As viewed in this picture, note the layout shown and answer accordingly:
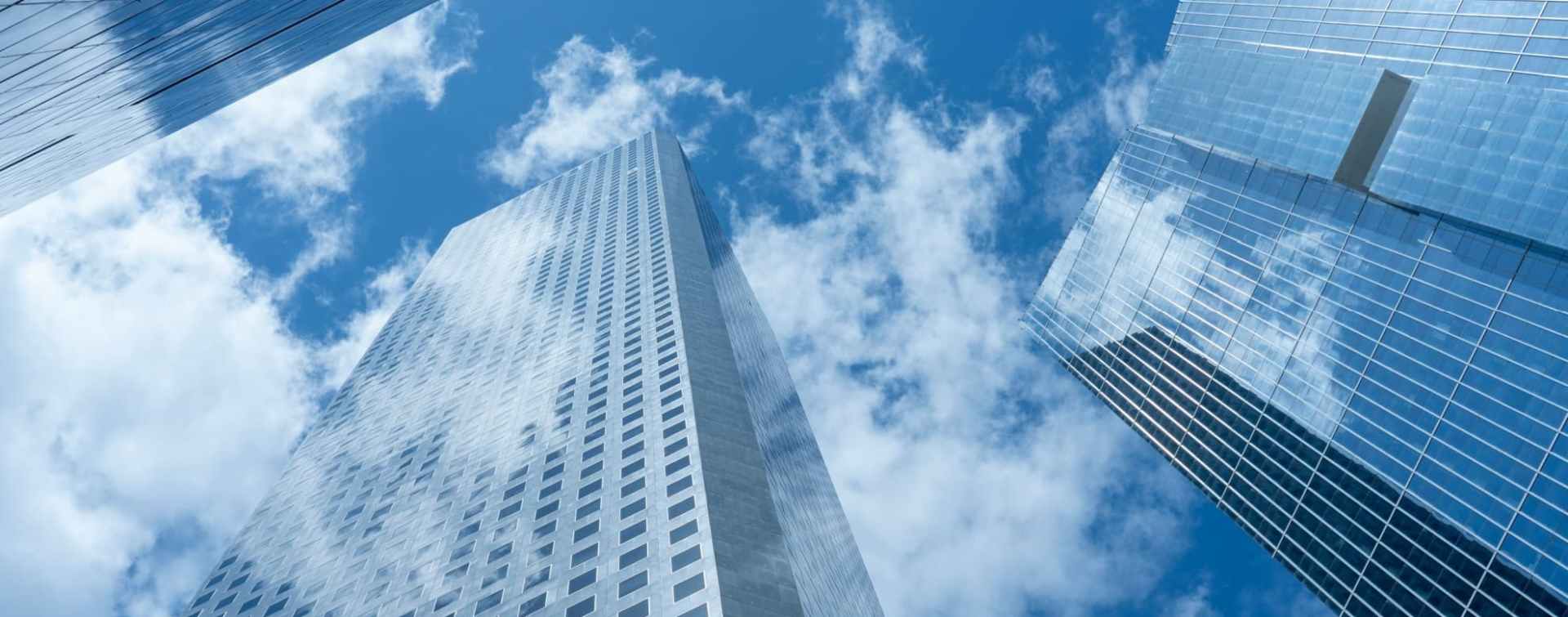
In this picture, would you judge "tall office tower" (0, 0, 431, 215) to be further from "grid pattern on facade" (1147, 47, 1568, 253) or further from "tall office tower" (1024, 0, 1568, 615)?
"grid pattern on facade" (1147, 47, 1568, 253)

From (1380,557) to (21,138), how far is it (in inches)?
3850

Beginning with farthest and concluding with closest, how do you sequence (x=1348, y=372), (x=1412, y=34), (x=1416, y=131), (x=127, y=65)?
(x=1412, y=34), (x=1416, y=131), (x=1348, y=372), (x=127, y=65)

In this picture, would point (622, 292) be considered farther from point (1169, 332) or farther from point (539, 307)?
point (1169, 332)

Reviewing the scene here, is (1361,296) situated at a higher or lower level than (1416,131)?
lower

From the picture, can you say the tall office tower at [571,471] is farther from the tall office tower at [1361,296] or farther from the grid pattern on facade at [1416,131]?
the grid pattern on facade at [1416,131]

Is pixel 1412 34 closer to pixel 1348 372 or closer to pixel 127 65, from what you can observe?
pixel 1348 372

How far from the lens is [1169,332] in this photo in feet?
411

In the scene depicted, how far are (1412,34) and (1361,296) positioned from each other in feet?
99.7

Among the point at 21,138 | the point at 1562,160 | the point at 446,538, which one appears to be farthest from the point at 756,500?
the point at 1562,160

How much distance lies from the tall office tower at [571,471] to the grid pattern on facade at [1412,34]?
75823 millimetres

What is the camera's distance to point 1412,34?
110250 mm

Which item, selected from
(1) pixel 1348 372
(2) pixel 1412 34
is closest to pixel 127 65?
(1) pixel 1348 372

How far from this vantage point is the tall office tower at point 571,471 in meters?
64.6

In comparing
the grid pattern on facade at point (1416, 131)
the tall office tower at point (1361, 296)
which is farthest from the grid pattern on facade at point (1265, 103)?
the tall office tower at point (1361, 296)
